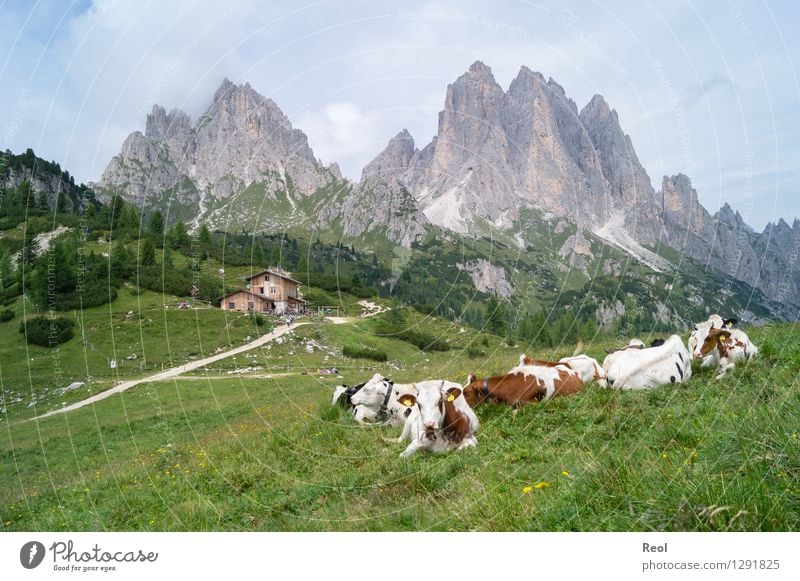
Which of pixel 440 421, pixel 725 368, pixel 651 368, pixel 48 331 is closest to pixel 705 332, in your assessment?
pixel 725 368

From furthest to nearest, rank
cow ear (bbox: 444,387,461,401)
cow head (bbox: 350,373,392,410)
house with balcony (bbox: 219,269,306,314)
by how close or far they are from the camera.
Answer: house with balcony (bbox: 219,269,306,314) < cow head (bbox: 350,373,392,410) < cow ear (bbox: 444,387,461,401)

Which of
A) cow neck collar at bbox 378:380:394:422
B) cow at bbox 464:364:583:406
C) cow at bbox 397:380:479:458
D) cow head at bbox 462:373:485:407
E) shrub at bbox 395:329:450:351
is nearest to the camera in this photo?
cow at bbox 397:380:479:458

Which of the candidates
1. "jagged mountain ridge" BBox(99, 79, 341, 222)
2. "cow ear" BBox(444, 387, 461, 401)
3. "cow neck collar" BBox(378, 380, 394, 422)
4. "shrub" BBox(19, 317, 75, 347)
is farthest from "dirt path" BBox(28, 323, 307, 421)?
"cow ear" BBox(444, 387, 461, 401)

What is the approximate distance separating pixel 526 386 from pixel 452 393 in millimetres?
2160

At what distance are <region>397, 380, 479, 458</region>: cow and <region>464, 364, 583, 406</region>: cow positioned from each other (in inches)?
45.7

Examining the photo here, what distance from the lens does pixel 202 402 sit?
98.9 ft

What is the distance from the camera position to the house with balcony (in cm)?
6662

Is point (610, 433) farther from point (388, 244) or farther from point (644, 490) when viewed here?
point (388, 244)

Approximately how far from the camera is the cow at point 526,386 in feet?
32.0

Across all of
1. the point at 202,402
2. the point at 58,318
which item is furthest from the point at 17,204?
the point at 202,402

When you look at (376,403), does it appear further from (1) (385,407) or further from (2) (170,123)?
(2) (170,123)

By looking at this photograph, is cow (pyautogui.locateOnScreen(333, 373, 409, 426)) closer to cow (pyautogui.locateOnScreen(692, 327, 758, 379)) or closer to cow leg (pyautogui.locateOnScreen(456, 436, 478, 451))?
cow leg (pyautogui.locateOnScreen(456, 436, 478, 451))
